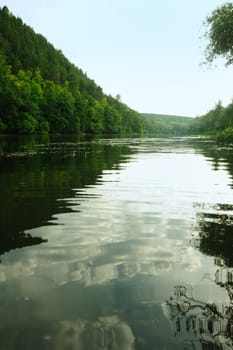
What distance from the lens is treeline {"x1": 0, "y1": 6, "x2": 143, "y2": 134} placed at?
80.0 metres

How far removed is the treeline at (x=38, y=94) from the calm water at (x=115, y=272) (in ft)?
226

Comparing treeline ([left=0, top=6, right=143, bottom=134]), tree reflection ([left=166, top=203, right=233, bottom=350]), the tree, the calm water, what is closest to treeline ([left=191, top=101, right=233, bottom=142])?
the tree

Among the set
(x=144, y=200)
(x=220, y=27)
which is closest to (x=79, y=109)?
(x=220, y=27)

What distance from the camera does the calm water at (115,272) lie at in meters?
3.47

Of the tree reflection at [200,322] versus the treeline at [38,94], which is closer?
the tree reflection at [200,322]

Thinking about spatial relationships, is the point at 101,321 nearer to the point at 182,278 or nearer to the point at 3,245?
the point at 182,278

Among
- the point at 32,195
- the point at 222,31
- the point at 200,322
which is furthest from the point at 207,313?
the point at 222,31

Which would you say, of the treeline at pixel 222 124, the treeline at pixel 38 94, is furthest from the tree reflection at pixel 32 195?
the treeline at pixel 38 94

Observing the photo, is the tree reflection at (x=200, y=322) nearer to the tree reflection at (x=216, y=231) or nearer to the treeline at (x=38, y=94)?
the tree reflection at (x=216, y=231)

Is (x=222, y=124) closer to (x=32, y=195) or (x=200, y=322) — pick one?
(x=32, y=195)

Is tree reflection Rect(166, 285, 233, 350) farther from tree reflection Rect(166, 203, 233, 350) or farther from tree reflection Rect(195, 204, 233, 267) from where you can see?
tree reflection Rect(195, 204, 233, 267)

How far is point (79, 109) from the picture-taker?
121 m

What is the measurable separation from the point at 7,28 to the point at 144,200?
165086 mm

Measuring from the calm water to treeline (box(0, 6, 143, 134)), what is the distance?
68.9m
